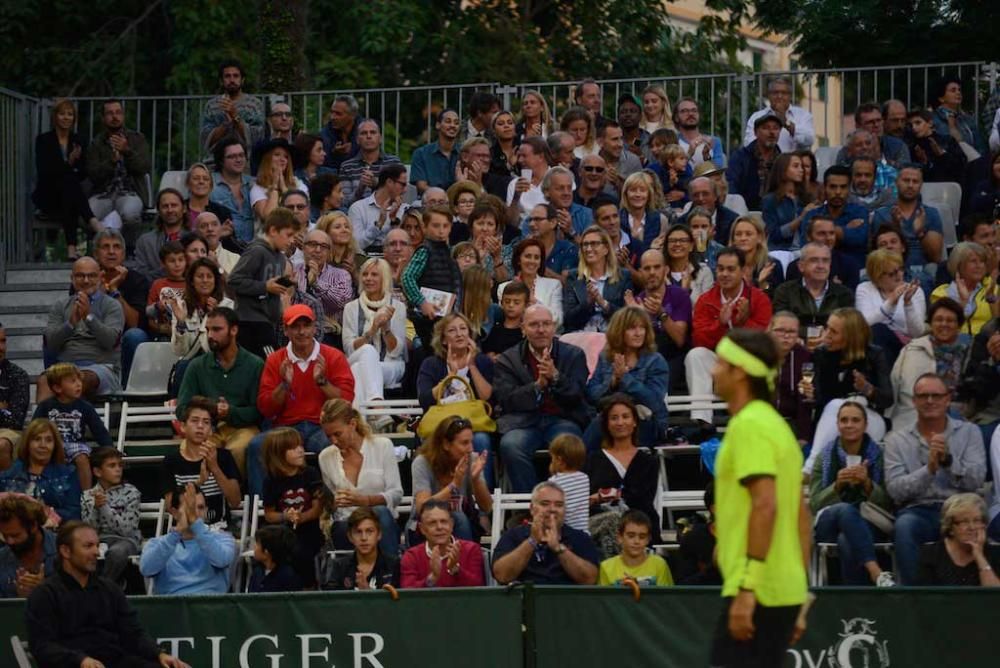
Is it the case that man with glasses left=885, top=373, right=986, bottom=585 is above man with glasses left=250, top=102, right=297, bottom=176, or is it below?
below

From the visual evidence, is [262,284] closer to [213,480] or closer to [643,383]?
[213,480]

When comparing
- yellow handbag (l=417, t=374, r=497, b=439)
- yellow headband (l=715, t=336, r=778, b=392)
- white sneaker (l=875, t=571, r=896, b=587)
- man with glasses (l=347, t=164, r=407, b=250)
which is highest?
man with glasses (l=347, t=164, r=407, b=250)

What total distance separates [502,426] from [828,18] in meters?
8.91

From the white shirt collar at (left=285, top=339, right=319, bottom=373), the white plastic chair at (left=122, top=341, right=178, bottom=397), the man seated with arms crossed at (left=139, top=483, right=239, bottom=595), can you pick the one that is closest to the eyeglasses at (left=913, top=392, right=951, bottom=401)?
the white shirt collar at (left=285, top=339, right=319, bottom=373)

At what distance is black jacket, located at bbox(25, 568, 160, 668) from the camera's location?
12.7 m

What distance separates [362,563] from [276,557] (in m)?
0.55

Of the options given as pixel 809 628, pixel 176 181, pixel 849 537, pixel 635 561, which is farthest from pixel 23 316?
pixel 809 628

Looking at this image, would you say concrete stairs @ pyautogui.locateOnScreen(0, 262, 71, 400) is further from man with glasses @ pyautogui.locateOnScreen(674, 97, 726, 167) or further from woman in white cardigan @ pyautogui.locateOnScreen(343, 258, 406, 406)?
man with glasses @ pyautogui.locateOnScreen(674, 97, 726, 167)

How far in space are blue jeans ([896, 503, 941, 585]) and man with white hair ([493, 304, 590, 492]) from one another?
226 cm

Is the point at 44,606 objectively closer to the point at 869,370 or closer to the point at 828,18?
the point at 869,370

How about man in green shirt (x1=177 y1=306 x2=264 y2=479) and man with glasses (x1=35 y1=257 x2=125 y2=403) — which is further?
man with glasses (x1=35 y1=257 x2=125 y2=403)

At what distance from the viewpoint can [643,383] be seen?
1482 cm

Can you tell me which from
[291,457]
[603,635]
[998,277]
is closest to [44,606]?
[291,457]

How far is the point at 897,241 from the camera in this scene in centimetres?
1647
